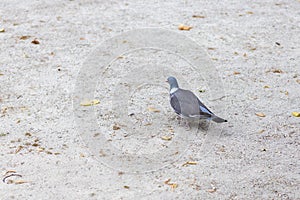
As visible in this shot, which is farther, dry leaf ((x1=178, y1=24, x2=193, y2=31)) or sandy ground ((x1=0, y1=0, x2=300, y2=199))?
dry leaf ((x1=178, y1=24, x2=193, y2=31))

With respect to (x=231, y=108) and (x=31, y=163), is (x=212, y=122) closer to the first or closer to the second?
(x=231, y=108)

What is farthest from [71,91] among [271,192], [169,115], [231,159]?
[271,192]

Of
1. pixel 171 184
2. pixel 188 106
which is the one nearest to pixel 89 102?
pixel 188 106

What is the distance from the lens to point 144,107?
4.54m

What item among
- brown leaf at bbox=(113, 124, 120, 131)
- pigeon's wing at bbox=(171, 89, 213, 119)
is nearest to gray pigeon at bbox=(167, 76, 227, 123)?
pigeon's wing at bbox=(171, 89, 213, 119)

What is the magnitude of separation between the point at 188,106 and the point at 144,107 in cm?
52

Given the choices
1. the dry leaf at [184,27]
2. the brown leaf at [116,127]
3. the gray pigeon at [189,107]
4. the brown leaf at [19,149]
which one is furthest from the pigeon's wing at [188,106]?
the dry leaf at [184,27]

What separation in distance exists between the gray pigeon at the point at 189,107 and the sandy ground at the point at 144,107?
0.15 metres

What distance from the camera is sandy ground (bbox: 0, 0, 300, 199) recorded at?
352 cm

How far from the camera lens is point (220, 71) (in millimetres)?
5230

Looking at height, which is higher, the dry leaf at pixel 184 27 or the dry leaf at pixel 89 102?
the dry leaf at pixel 184 27

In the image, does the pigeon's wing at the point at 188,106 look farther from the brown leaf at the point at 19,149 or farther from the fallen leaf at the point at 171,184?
the brown leaf at the point at 19,149

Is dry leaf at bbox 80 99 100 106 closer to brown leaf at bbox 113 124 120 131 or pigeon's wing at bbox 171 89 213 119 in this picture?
brown leaf at bbox 113 124 120 131

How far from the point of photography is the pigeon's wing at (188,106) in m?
4.08
